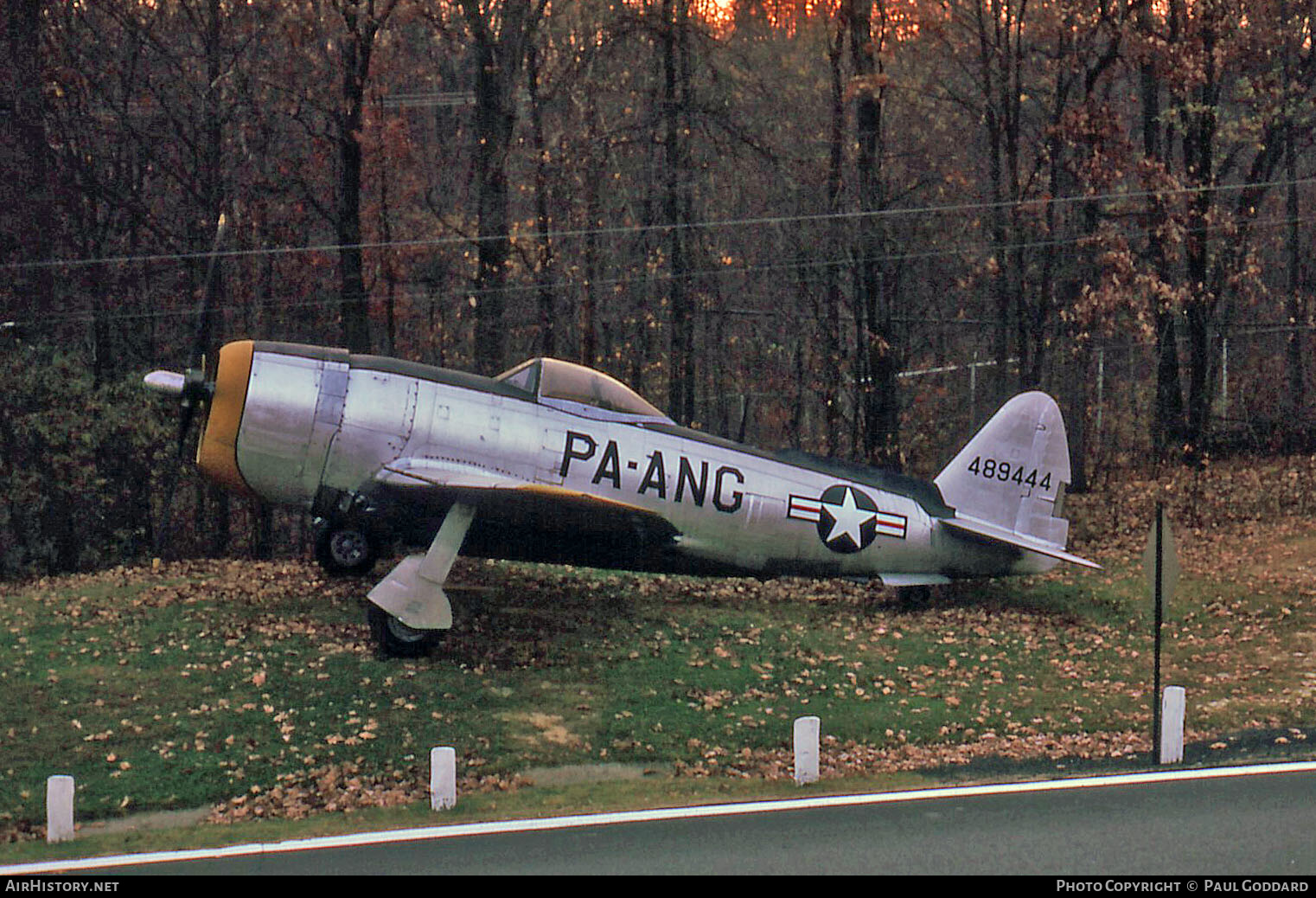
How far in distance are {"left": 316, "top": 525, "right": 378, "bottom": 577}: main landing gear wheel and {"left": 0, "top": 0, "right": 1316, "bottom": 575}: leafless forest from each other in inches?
303

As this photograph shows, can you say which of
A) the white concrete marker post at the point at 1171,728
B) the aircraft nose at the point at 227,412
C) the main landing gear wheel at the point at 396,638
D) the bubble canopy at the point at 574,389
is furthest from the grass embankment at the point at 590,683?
the bubble canopy at the point at 574,389

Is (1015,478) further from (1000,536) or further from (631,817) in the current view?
(631,817)

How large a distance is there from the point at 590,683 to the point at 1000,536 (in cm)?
645

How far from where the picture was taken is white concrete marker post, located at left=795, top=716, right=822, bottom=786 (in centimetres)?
1377

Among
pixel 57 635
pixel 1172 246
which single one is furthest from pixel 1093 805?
pixel 1172 246

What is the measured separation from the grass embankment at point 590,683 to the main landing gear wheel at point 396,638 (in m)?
0.17

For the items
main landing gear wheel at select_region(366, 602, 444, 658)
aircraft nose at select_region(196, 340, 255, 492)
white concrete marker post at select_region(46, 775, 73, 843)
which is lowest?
white concrete marker post at select_region(46, 775, 73, 843)

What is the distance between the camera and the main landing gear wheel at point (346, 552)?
1864 centimetres

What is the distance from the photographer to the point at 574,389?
1822 cm

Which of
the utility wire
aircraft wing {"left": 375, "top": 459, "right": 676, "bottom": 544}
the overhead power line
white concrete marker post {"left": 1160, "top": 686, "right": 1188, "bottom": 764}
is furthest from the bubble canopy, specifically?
the utility wire

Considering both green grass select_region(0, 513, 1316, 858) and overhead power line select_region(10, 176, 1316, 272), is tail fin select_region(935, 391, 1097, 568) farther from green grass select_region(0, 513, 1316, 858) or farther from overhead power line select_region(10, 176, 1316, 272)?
overhead power line select_region(10, 176, 1316, 272)

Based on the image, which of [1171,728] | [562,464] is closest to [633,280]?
[562,464]

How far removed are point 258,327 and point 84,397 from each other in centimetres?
756

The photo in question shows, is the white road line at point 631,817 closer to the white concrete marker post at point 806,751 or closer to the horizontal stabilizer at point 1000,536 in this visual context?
the white concrete marker post at point 806,751
